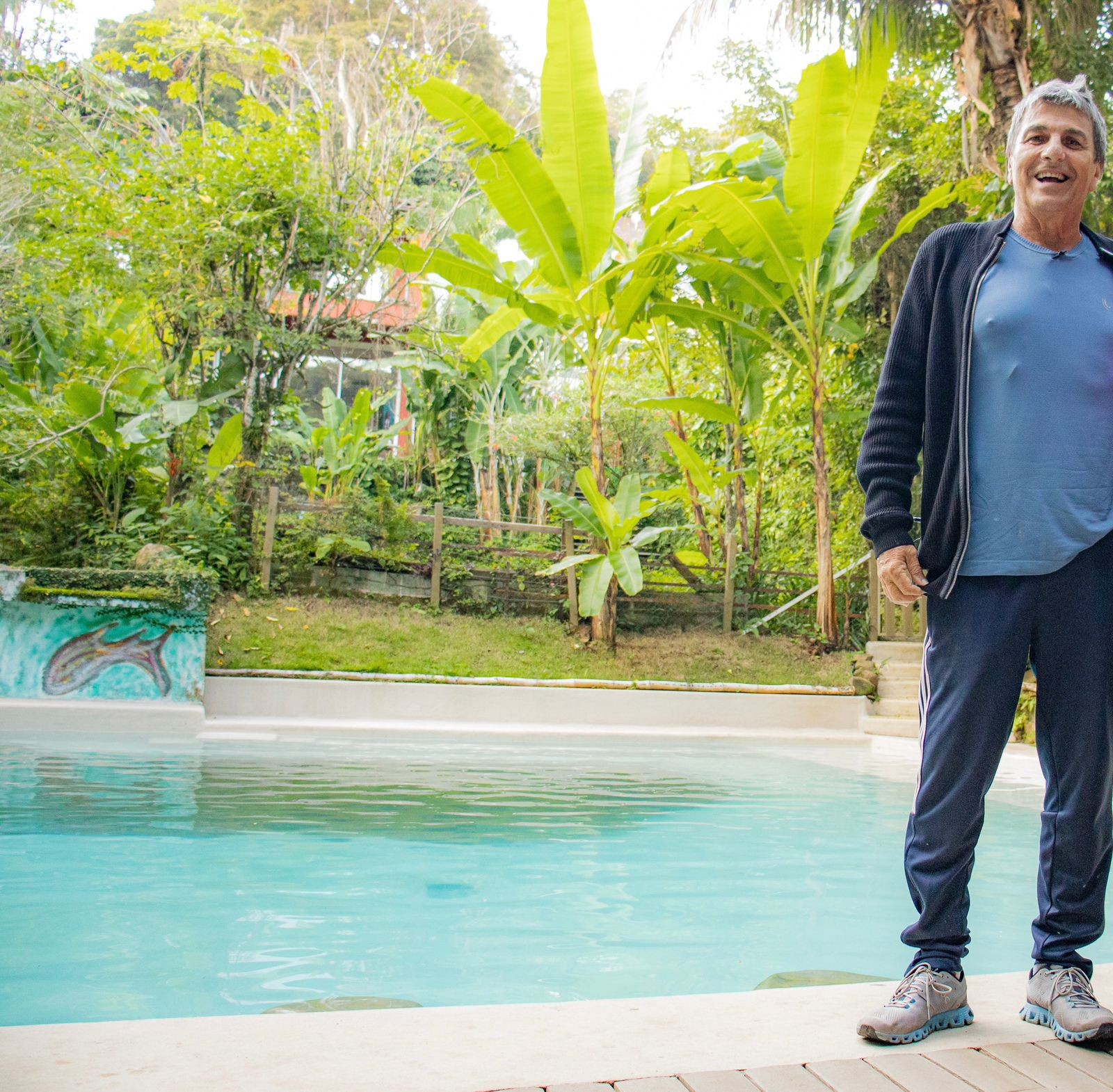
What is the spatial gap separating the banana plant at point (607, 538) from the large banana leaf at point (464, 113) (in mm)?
2906

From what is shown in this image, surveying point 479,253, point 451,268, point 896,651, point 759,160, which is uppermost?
point 759,160

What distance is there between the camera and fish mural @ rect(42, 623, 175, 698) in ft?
22.6

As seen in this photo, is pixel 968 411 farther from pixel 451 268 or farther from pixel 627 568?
pixel 451 268

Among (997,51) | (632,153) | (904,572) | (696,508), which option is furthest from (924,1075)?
(696,508)

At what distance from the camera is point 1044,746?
5.56 ft

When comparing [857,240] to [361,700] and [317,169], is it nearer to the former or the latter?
[317,169]

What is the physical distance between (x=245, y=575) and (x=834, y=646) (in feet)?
19.1

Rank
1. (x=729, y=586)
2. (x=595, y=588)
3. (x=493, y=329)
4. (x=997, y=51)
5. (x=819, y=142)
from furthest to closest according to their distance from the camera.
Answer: (x=729, y=586)
(x=493, y=329)
(x=595, y=588)
(x=819, y=142)
(x=997, y=51)

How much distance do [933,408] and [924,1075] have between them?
3.57 ft

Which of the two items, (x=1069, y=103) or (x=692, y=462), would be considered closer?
(x=1069, y=103)

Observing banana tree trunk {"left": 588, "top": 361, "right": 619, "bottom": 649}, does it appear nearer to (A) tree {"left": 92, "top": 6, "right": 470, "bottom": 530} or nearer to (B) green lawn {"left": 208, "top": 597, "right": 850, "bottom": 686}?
(B) green lawn {"left": 208, "top": 597, "right": 850, "bottom": 686}

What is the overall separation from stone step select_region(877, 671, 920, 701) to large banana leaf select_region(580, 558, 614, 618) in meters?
2.55

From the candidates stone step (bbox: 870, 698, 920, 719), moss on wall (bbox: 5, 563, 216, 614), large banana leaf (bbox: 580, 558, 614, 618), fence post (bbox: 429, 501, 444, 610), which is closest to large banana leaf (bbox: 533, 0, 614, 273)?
large banana leaf (bbox: 580, 558, 614, 618)

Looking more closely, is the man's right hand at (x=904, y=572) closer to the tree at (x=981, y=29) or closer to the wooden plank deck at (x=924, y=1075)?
the wooden plank deck at (x=924, y=1075)
